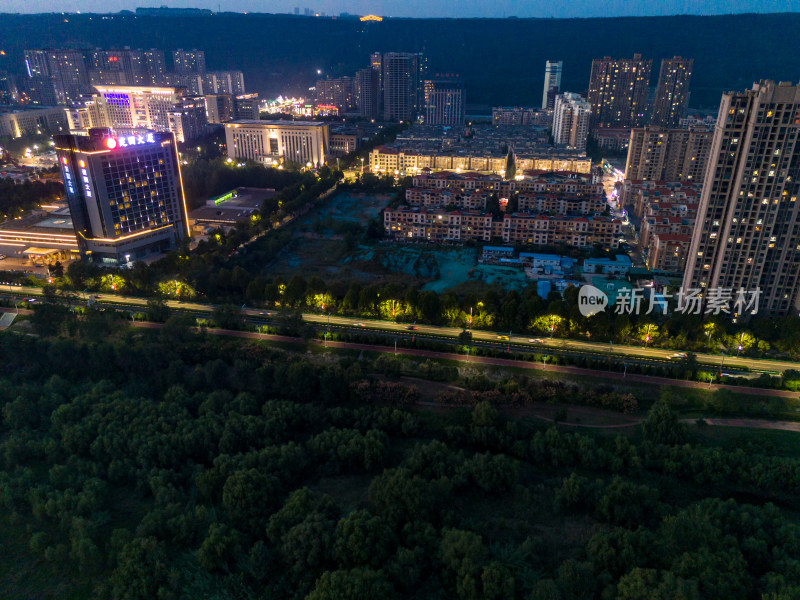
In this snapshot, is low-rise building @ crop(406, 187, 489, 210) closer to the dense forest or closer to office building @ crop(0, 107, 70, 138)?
the dense forest

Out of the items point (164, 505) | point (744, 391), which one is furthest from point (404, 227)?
point (164, 505)

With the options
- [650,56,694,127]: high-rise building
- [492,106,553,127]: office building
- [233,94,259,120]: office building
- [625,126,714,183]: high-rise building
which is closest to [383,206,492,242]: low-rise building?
[625,126,714,183]: high-rise building

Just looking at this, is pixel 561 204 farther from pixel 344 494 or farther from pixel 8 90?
pixel 8 90

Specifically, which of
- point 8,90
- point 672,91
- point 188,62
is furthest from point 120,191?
point 188,62

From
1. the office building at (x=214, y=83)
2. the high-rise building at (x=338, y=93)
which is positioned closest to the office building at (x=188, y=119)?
the office building at (x=214, y=83)

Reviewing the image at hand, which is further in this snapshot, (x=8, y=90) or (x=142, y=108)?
(x=8, y=90)

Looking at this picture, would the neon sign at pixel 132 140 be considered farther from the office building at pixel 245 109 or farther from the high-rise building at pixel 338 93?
the high-rise building at pixel 338 93
